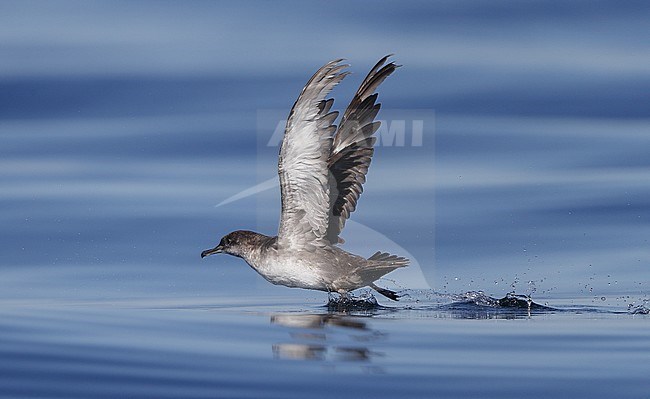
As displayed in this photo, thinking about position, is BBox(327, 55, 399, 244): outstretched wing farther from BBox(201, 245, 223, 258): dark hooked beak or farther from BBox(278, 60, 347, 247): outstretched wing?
BBox(201, 245, 223, 258): dark hooked beak

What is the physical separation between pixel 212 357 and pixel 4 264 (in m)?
5.80

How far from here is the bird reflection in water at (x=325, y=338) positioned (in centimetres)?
777

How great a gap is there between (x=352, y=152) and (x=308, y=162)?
1075 millimetres

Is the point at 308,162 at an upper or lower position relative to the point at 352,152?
lower

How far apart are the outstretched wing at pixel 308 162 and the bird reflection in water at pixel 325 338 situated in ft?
3.58

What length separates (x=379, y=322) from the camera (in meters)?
9.68

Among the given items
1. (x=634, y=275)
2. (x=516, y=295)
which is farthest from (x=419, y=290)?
(x=634, y=275)

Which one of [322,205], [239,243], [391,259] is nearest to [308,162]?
[322,205]

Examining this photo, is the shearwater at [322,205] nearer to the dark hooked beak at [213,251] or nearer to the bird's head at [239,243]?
the bird's head at [239,243]

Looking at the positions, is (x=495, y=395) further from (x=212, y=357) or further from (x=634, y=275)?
(x=634, y=275)

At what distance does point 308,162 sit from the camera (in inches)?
420

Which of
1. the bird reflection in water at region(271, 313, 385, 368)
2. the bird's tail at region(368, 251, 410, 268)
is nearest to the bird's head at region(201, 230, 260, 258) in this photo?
the bird's tail at region(368, 251, 410, 268)

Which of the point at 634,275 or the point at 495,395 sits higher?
the point at 634,275

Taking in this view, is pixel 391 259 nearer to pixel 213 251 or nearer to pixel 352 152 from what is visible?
pixel 352 152
